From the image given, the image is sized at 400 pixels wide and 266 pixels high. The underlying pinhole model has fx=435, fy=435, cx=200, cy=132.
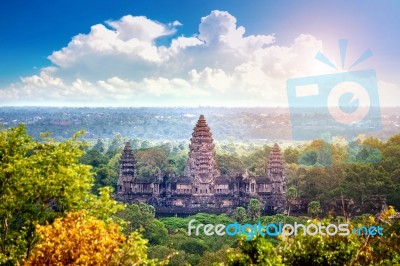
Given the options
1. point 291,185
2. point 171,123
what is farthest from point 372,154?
point 171,123

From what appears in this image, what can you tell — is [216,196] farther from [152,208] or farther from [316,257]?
[316,257]

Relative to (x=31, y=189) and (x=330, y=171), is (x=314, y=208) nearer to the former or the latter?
(x=330, y=171)

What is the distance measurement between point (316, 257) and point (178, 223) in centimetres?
3003

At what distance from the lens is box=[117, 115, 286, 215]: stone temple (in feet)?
150

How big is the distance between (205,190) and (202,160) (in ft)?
11.3

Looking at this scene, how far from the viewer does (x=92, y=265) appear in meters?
9.17

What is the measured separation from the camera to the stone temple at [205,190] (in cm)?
4572

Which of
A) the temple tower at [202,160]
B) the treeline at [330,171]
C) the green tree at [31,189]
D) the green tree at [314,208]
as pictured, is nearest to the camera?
A: the green tree at [31,189]

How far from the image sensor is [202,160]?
4812 centimetres

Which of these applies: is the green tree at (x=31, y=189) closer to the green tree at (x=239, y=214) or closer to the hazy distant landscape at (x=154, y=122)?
the green tree at (x=239, y=214)

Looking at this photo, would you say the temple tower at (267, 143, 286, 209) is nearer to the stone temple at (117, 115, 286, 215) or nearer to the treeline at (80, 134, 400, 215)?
the stone temple at (117, 115, 286, 215)

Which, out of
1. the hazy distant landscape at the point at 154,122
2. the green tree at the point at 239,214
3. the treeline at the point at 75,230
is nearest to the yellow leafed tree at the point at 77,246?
the treeline at the point at 75,230

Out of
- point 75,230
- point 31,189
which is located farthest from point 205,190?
point 75,230

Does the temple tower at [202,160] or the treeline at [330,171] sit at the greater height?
the temple tower at [202,160]
